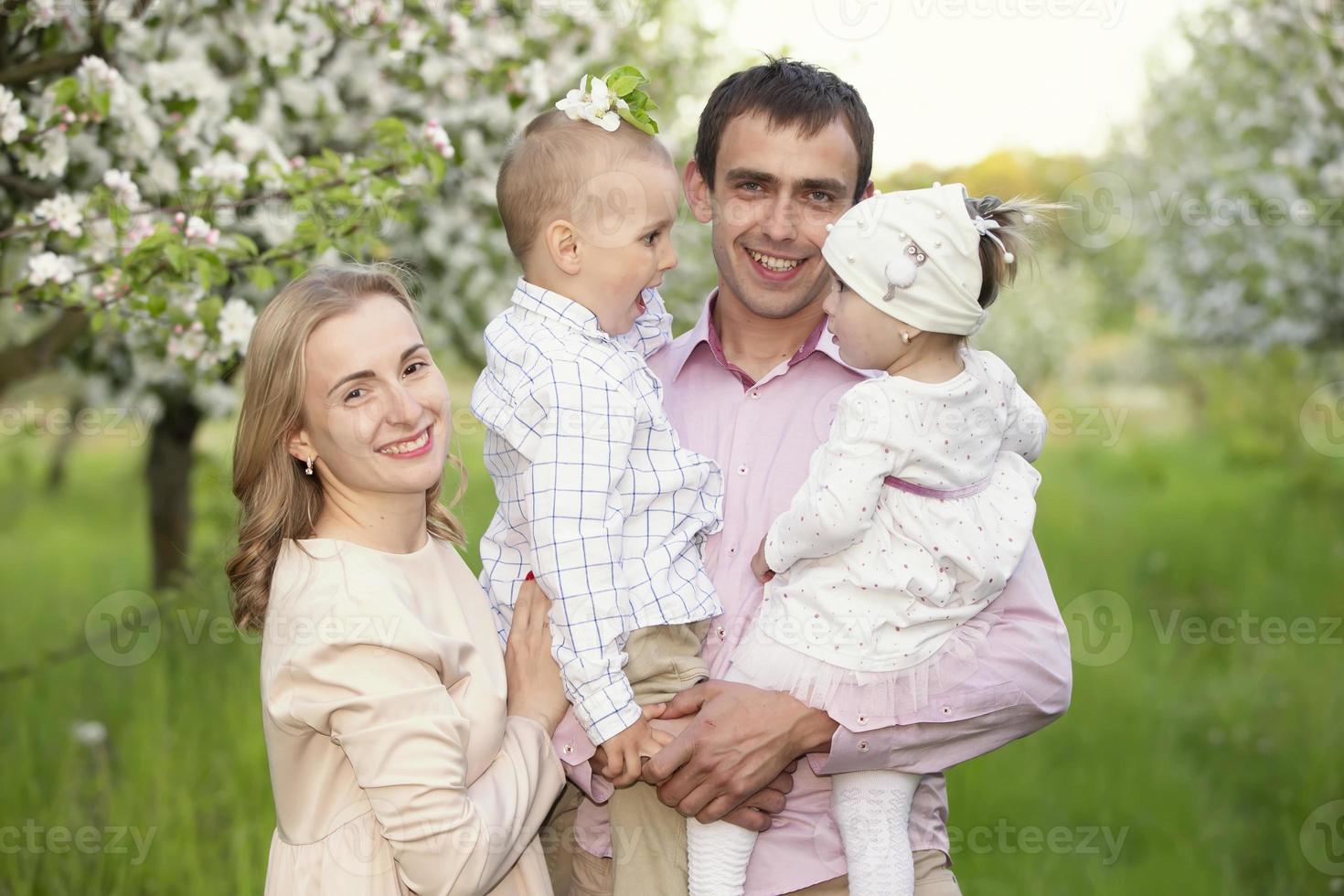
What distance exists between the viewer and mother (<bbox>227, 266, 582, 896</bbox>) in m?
2.31

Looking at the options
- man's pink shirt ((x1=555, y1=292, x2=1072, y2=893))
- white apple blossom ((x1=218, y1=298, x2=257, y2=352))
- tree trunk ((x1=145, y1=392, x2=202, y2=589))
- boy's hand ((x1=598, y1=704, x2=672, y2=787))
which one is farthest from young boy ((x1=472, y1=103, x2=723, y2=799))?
tree trunk ((x1=145, y1=392, x2=202, y2=589))

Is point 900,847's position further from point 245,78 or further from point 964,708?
point 245,78

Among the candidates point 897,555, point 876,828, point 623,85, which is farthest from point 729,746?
point 623,85

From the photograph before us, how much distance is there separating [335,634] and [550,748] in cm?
58

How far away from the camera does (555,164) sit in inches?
115

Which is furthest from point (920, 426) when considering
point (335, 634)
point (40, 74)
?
point (40, 74)

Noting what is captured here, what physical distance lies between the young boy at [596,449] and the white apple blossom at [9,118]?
1597 millimetres

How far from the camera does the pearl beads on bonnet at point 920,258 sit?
2752 millimetres

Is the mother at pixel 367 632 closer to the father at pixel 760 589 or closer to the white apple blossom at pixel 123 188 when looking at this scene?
the father at pixel 760 589

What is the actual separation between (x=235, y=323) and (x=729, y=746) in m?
2.15

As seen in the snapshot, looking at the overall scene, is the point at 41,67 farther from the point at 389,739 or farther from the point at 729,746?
the point at 729,746

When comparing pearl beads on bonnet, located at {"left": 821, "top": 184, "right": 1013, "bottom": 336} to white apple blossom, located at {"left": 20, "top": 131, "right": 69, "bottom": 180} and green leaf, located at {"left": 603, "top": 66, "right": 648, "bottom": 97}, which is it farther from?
white apple blossom, located at {"left": 20, "top": 131, "right": 69, "bottom": 180}

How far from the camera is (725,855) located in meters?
2.82

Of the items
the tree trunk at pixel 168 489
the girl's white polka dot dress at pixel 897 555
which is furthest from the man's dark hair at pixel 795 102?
the tree trunk at pixel 168 489
